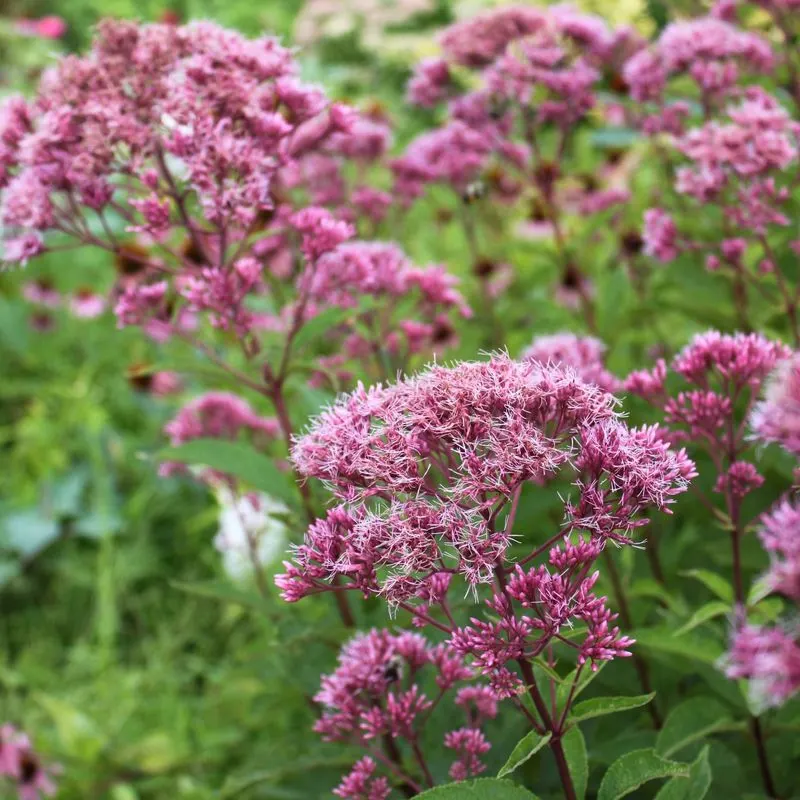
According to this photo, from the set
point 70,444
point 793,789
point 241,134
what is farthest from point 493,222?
point 793,789

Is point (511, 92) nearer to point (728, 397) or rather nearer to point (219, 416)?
point (219, 416)

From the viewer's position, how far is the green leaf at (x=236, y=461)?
201 centimetres

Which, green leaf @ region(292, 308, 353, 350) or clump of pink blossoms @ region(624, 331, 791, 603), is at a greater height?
green leaf @ region(292, 308, 353, 350)

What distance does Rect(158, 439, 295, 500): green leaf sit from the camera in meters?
2.01

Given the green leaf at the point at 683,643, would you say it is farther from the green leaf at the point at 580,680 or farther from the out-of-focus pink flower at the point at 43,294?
the out-of-focus pink flower at the point at 43,294

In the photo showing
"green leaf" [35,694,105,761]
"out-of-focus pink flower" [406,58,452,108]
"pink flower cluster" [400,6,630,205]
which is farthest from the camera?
"out-of-focus pink flower" [406,58,452,108]

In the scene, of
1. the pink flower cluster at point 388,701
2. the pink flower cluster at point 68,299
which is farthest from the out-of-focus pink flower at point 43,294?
the pink flower cluster at point 388,701

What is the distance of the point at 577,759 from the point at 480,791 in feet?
0.68

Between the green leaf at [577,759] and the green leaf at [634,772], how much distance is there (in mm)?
59

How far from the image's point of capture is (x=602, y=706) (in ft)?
4.40

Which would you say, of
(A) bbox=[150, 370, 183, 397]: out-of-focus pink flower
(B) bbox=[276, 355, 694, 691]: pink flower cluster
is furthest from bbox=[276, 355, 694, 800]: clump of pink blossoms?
(A) bbox=[150, 370, 183, 397]: out-of-focus pink flower

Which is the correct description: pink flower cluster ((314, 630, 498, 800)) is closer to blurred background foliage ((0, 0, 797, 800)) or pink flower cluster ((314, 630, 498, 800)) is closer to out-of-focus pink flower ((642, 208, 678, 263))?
blurred background foliage ((0, 0, 797, 800))

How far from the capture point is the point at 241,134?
204 centimetres

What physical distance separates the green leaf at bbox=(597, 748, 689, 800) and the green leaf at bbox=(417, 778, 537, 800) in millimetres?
121
